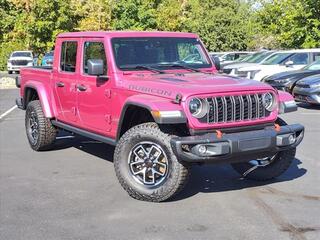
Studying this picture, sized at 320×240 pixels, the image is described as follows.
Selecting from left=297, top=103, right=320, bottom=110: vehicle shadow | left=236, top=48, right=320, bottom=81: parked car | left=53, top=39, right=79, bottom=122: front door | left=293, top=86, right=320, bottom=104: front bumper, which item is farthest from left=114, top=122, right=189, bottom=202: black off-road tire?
left=236, top=48, right=320, bottom=81: parked car

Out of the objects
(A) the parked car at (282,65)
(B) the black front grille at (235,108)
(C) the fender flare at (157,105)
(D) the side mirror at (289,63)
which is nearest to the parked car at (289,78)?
(D) the side mirror at (289,63)

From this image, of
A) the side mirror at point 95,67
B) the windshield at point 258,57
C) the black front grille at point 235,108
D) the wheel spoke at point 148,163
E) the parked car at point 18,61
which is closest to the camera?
the black front grille at point 235,108

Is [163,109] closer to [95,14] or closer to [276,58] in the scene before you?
[276,58]

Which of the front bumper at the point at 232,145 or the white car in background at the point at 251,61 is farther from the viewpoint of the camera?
the white car in background at the point at 251,61

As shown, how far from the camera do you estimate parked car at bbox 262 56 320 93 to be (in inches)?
584

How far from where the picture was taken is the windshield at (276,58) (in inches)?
704

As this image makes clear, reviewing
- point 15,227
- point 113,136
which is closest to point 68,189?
point 113,136

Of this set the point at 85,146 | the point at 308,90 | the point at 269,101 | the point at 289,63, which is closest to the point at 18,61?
the point at 289,63

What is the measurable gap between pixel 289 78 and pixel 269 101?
31.3ft

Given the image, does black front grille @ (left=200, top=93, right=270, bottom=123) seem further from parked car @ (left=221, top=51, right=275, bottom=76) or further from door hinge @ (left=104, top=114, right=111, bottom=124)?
parked car @ (left=221, top=51, right=275, bottom=76)

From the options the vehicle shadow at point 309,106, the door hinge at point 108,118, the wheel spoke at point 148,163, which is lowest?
the vehicle shadow at point 309,106

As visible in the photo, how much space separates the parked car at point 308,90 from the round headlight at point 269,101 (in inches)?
305

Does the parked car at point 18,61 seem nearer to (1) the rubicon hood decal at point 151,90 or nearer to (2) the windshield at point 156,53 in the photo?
(2) the windshield at point 156,53

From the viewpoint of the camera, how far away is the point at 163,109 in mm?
5246
